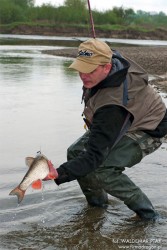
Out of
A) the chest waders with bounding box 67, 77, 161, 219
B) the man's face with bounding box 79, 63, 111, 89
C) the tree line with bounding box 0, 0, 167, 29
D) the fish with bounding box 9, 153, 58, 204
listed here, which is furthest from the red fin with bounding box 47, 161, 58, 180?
the tree line with bounding box 0, 0, 167, 29

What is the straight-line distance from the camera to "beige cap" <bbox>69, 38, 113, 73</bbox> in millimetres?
4242

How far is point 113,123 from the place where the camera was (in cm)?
423

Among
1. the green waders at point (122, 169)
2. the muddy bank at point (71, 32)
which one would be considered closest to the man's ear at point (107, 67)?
the green waders at point (122, 169)

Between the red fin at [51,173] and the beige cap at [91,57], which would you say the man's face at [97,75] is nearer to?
the beige cap at [91,57]

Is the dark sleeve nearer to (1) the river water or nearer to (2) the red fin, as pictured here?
(2) the red fin

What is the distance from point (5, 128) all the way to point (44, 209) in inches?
151

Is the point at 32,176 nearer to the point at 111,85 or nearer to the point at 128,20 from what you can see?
the point at 111,85

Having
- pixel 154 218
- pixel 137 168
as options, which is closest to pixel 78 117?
pixel 137 168

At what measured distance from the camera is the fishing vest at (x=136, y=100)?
4.31 metres

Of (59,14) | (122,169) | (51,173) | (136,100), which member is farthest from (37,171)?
(59,14)

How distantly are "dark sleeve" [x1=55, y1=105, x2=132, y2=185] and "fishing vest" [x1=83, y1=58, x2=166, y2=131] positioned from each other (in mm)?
91

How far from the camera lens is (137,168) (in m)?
6.68

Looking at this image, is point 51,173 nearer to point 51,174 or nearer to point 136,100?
point 51,174

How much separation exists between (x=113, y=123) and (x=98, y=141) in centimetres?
21
